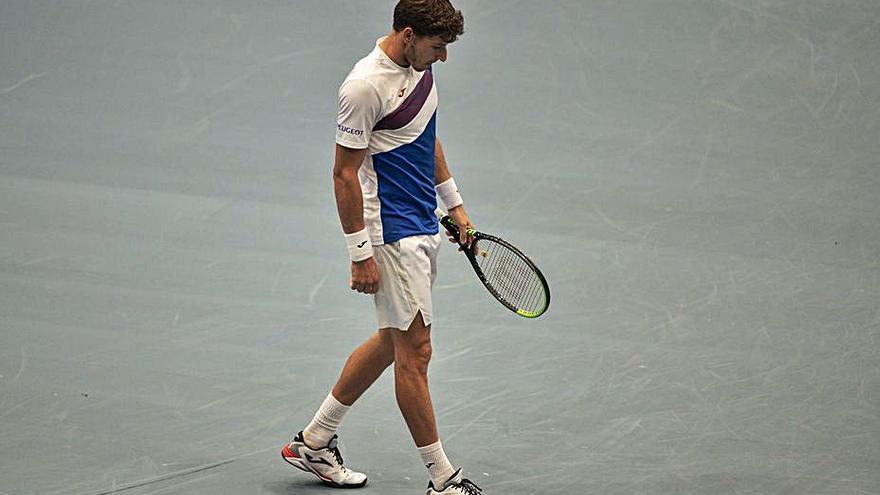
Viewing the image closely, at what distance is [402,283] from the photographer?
12.7 ft

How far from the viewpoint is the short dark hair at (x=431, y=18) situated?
12.1ft

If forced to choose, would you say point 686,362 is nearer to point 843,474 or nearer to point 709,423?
point 709,423

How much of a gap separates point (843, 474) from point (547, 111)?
3.55m


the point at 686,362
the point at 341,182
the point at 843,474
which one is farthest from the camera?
the point at 686,362

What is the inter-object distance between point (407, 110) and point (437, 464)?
1086 mm

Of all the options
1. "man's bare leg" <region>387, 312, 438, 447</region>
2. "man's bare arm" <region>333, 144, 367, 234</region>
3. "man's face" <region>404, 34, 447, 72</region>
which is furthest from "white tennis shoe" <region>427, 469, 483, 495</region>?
"man's face" <region>404, 34, 447, 72</region>

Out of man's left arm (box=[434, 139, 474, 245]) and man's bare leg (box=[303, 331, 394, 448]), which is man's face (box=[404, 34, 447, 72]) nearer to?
man's left arm (box=[434, 139, 474, 245])

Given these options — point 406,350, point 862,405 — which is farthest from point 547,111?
point 406,350

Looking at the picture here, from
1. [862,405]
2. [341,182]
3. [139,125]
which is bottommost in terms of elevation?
[862,405]

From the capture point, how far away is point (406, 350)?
155 inches

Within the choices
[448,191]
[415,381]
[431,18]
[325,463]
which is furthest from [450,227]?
[325,463]

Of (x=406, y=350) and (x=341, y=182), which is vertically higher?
(x=341, y=182)

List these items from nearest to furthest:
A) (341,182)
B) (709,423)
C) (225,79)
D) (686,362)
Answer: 1. (341,182)
2. (709,423)
3. (686,362)
4. (225,79)

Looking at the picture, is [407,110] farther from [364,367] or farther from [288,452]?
[288,452]
